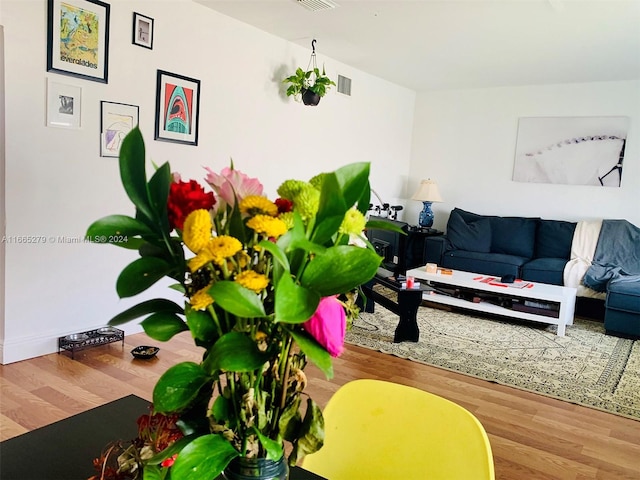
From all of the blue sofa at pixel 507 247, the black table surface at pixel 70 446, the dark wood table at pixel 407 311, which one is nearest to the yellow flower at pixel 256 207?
the black table surface at pixel 70 446

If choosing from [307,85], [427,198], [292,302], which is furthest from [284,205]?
[427,198]

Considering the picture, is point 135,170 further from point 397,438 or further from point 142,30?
point 142,30

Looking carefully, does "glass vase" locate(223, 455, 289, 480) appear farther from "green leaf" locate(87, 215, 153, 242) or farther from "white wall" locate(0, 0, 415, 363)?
"white wall" locate(0, 0, 415, 363)

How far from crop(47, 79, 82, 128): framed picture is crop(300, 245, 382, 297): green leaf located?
311 cm

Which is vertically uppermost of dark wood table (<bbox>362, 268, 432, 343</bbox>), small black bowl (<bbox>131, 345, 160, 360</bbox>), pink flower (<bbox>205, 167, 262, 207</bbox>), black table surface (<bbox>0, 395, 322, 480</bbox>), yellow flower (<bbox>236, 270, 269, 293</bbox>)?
pink flower (<bbox>205, 167, 262, 207</bbox>)

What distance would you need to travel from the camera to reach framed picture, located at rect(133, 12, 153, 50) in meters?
3.52

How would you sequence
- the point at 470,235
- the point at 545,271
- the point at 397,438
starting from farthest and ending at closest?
the point at 470,235 → the point at 545,271 → the point at 397,438

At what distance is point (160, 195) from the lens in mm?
606

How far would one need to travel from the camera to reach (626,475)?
7.63ft

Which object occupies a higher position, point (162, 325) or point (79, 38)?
point (79, 38)

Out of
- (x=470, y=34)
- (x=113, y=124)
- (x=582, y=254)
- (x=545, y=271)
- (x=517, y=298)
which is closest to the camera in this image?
(x=113, y=124)

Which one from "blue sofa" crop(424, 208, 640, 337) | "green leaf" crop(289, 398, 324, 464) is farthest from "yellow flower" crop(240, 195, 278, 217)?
"blue sofa" crop(424, 208, 640, 337)

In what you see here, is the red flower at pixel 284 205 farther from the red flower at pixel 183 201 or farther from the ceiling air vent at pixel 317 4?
the ceiling air vent at pixel 317 4

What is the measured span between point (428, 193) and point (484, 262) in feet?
3.92
